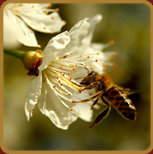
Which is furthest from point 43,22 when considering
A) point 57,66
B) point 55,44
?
point 55,44

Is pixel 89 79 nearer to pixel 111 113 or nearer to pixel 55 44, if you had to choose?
pixel 55 44

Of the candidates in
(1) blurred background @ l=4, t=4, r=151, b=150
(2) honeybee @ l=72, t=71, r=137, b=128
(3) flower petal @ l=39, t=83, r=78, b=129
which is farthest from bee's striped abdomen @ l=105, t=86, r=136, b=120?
(1) blurred background @ l=4, t=4, r=151, b=150

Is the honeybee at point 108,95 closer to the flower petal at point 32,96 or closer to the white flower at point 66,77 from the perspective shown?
the white flower at point 66,77

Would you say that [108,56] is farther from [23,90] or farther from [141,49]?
[141,49]

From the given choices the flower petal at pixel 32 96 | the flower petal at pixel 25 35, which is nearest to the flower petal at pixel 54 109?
the flower petal at pixel 32 96

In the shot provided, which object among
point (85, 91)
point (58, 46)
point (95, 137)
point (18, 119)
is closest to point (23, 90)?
point (18, 119)

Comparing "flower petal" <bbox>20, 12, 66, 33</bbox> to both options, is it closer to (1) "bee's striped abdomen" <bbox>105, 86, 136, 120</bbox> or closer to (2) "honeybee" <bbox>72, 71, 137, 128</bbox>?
(2) "honeybee" <bbox>72, 71, 137, 128</bbox>
